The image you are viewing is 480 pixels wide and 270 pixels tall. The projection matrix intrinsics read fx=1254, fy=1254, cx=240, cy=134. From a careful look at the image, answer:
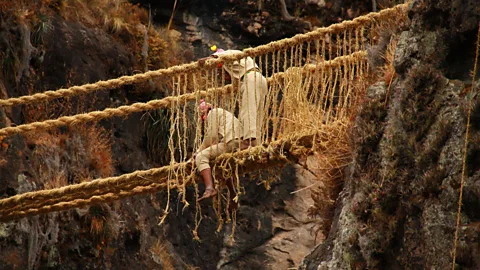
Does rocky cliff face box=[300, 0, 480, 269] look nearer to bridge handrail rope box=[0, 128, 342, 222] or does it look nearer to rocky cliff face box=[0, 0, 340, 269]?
bridge handrail rope box=[0, 128, 342, 222]

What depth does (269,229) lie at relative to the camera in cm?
1586

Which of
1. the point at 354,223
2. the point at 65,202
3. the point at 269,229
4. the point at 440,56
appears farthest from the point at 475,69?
the point at 269,229

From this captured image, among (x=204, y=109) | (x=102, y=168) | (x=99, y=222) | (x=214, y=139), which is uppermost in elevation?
(x=204, y=109)

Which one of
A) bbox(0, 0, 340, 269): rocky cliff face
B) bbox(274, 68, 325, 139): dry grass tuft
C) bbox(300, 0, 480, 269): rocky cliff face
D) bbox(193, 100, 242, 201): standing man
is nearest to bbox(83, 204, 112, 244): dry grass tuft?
bbox(0, 0, 340, 269): rocky cliff face

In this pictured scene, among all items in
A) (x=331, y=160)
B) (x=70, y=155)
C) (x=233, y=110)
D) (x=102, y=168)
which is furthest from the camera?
(x=102, y=168)

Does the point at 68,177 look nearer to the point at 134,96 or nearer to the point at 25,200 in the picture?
the point at 134,96

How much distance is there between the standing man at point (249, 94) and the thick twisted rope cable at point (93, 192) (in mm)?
221

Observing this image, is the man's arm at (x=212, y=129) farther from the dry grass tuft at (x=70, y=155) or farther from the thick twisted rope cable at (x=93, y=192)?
the dry grass tuft at (x=70, y=155)

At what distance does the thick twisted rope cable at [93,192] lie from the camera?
377 inches

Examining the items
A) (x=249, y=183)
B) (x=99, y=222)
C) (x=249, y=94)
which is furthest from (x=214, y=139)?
(x=249, y=183)

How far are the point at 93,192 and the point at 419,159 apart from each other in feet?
10.1

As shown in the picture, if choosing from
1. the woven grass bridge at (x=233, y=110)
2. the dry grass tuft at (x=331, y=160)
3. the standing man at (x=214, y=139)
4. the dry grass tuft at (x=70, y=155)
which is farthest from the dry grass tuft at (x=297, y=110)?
the dry grass tuft at (x=70, y=155)

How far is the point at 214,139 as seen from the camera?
9812 mm

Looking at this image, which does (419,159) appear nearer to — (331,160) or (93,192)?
(331,160)
